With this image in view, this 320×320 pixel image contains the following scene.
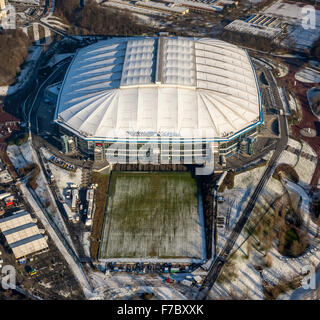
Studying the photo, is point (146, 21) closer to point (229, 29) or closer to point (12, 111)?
point (229, 29)

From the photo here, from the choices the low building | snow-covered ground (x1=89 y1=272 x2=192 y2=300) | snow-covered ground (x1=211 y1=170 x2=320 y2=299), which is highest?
the low building

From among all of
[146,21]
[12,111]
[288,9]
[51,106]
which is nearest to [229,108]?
[51,106]

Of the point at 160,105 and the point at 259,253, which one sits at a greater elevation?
the point at 160,105

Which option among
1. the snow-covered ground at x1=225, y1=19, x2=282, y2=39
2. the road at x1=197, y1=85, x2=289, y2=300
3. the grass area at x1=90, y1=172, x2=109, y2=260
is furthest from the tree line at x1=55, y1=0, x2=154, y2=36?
the grass area at x1=90, y1=172, x2=109, y2=260

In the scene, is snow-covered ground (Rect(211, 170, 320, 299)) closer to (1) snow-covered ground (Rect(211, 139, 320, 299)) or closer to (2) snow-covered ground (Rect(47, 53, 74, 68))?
(1) snow-covered ground (Rect(211, 139, 320, 299))

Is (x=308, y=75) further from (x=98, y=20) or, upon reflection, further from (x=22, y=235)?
(x=22, y=235)

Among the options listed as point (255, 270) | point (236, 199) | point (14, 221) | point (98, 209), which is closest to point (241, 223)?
point (236, 199)

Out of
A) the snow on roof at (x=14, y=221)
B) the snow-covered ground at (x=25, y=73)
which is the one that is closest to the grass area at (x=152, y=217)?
the snow on roof at (x=14, y=221)

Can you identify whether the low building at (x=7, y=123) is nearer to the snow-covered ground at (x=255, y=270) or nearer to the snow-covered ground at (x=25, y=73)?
the snow-covered ground at (x=25, y=73)
